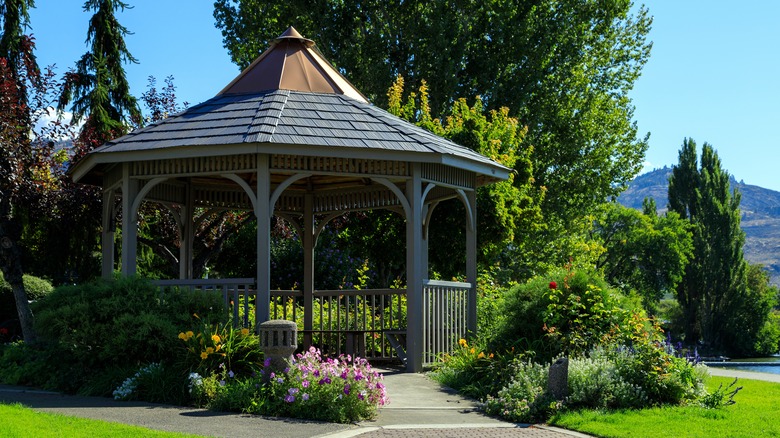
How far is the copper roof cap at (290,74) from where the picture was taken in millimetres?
14539

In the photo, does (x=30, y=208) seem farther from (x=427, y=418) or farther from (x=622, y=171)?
(x=622, y=171)

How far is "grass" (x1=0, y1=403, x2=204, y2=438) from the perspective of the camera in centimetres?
772

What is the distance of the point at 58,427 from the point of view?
8.09m

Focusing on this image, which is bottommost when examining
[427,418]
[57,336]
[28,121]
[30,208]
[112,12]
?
[427,418]

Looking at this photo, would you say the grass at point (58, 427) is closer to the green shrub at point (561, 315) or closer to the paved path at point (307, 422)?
the paved path at point (307, 422)

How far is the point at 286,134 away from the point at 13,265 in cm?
567

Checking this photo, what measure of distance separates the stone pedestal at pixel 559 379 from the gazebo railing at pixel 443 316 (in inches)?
130

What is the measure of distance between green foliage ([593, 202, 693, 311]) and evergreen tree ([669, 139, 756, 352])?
50.1 inches

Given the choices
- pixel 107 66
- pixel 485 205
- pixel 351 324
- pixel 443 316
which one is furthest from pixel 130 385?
Answer: pixel 107 66

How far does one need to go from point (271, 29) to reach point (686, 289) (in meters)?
33.8

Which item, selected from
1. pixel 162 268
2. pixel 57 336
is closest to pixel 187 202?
pixel 57 336

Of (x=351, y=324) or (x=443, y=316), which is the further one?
(x=351, y=324)

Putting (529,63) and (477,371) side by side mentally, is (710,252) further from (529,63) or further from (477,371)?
(477,371)

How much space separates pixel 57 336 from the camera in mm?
11266
